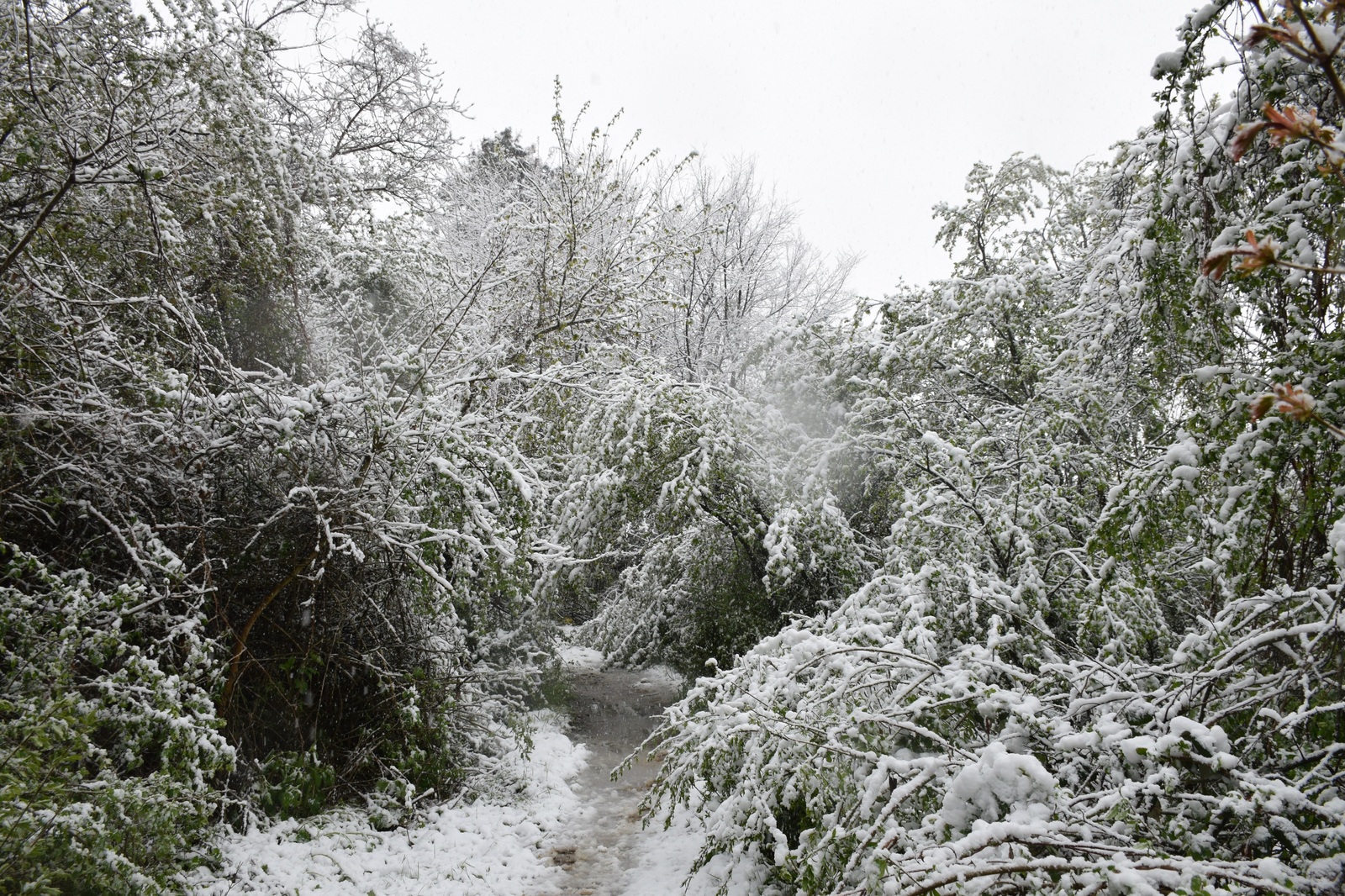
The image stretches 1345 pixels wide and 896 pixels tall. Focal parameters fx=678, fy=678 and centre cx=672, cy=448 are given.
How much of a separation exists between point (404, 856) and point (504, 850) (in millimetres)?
806

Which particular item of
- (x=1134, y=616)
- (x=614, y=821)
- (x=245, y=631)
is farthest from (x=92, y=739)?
(x=1134, y=616)

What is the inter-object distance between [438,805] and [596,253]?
585 cm

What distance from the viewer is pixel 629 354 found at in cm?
739

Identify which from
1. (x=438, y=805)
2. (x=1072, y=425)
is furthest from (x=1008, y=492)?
(x=438, y=805)

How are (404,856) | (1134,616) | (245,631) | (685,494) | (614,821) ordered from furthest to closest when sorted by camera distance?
(685,494), (614,821), (404,856), (1134,616), (245,631)

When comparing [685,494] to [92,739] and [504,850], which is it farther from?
[92,739]

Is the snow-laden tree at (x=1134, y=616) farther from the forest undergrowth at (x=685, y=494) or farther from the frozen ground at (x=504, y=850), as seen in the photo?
the frozen ground at (x=504, y=850)

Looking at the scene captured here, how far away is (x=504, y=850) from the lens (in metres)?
4.74

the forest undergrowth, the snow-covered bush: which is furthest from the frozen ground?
the snow-covered bush

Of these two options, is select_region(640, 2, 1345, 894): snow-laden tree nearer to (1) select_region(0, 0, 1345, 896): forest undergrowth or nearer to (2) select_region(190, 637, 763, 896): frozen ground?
(1) select_region(0, 0, 1345, 896): forest undergrowth

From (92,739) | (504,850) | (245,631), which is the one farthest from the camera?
(504,850)

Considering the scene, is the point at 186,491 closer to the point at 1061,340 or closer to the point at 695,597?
the point at 695,597

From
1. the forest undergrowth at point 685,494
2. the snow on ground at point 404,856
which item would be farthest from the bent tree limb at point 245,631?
the snow on ground at point 404,856

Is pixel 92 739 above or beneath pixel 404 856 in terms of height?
above
